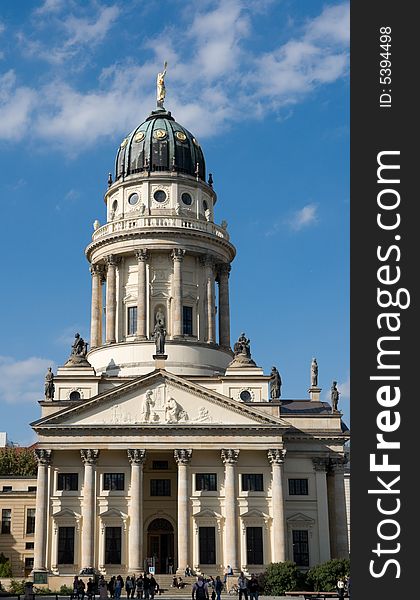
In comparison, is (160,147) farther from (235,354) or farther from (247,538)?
(247,538)

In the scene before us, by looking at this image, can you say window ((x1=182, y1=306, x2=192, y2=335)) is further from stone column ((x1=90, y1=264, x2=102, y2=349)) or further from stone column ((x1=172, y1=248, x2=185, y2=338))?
stone column ((x1=90, y1=264, x2=102, y2=349))

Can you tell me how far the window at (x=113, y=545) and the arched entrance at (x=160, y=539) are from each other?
4608 mm

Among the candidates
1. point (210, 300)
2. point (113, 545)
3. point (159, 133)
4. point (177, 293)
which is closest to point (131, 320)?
point (177, 293)

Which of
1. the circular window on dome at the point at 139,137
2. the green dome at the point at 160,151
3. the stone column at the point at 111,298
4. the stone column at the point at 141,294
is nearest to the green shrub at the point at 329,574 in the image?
the stone column at the point at 141,294

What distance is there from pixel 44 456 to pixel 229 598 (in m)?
19.9

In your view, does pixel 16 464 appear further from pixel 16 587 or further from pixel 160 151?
pixel 16 587

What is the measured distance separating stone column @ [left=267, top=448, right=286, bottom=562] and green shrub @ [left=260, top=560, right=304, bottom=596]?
714 cm

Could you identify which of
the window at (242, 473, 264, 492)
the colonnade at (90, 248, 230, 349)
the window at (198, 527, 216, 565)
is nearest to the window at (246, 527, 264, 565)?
the window at (198, 527, 216, 565)

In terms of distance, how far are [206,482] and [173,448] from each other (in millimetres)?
3895

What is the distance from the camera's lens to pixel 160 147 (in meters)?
89.4

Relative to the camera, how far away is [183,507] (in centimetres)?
6919

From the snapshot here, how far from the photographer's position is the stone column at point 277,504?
69300mm

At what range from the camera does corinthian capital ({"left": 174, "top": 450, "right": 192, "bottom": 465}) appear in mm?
70375

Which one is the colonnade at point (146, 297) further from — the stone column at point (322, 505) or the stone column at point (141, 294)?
the stone column at point (322, 505)
